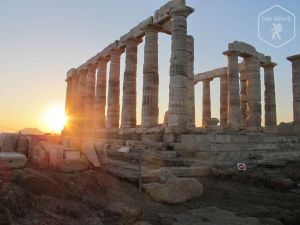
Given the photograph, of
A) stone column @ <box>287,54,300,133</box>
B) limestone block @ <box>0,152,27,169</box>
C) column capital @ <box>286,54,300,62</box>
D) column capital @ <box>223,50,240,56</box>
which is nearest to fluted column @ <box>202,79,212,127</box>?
column capital @ <box>223,50,240,56</box>

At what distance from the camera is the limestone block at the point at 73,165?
786 centimetres

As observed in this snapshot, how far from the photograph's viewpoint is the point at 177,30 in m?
18.2

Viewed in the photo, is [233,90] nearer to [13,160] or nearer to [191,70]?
[191,70]

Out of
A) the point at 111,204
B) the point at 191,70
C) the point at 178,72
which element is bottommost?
the point at 111,204

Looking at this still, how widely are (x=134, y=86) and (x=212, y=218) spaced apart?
1812 cm

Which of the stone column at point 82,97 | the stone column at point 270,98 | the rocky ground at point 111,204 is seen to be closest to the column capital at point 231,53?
the stone column at point 270,98

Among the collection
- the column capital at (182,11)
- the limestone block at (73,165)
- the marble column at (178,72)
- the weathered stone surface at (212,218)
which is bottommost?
the weathered stone surface at (212,218)

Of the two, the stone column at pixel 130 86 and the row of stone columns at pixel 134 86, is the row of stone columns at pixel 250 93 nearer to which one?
the row of stone columns at pixel 134 86

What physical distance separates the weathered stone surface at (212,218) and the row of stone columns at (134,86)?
10904 millimetres

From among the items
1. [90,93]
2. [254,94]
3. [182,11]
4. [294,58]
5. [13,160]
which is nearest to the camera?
[13,160]

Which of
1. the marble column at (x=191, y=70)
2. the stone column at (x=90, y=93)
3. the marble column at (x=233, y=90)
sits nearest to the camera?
the marble column at (x=191, y=70)

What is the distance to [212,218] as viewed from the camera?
6230 mm

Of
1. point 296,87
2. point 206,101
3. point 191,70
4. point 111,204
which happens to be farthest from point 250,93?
point 111,204

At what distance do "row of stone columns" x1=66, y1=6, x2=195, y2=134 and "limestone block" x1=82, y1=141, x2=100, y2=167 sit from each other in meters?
9.22
